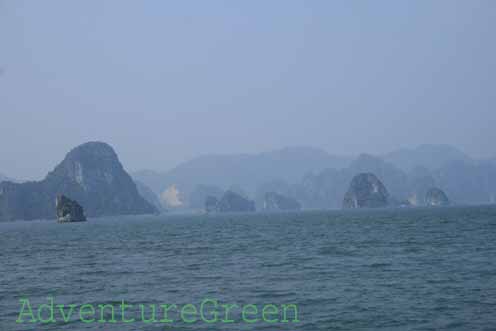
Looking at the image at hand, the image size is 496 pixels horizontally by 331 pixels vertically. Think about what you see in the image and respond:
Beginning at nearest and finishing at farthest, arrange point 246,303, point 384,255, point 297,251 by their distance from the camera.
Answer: point 246,303
point 384,255
point 297,251

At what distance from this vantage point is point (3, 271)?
53969 millimetres

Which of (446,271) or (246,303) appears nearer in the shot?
(246,303)

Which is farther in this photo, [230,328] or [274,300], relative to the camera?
[274,300]

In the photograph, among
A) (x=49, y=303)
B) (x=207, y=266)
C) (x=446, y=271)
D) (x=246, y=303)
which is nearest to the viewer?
(x=246, y=303)

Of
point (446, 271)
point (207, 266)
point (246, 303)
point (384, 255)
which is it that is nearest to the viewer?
point (246, 303)

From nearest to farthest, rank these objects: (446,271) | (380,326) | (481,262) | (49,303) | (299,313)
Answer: (380,326) → (299,313) → (49,303) → (446,271) → (481,262)

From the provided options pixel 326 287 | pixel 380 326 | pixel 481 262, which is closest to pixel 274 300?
pixel 326 287

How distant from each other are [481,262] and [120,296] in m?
30.9

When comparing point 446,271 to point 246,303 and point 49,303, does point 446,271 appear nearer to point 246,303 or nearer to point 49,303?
point 246,303

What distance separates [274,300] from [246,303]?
1.84 meters

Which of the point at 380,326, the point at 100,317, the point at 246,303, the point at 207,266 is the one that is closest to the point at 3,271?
the point at 207,266

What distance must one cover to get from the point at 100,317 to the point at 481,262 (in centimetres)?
3320

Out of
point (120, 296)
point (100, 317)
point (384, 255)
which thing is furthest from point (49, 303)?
point (384, 255)

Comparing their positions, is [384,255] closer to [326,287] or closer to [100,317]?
[326,287]
